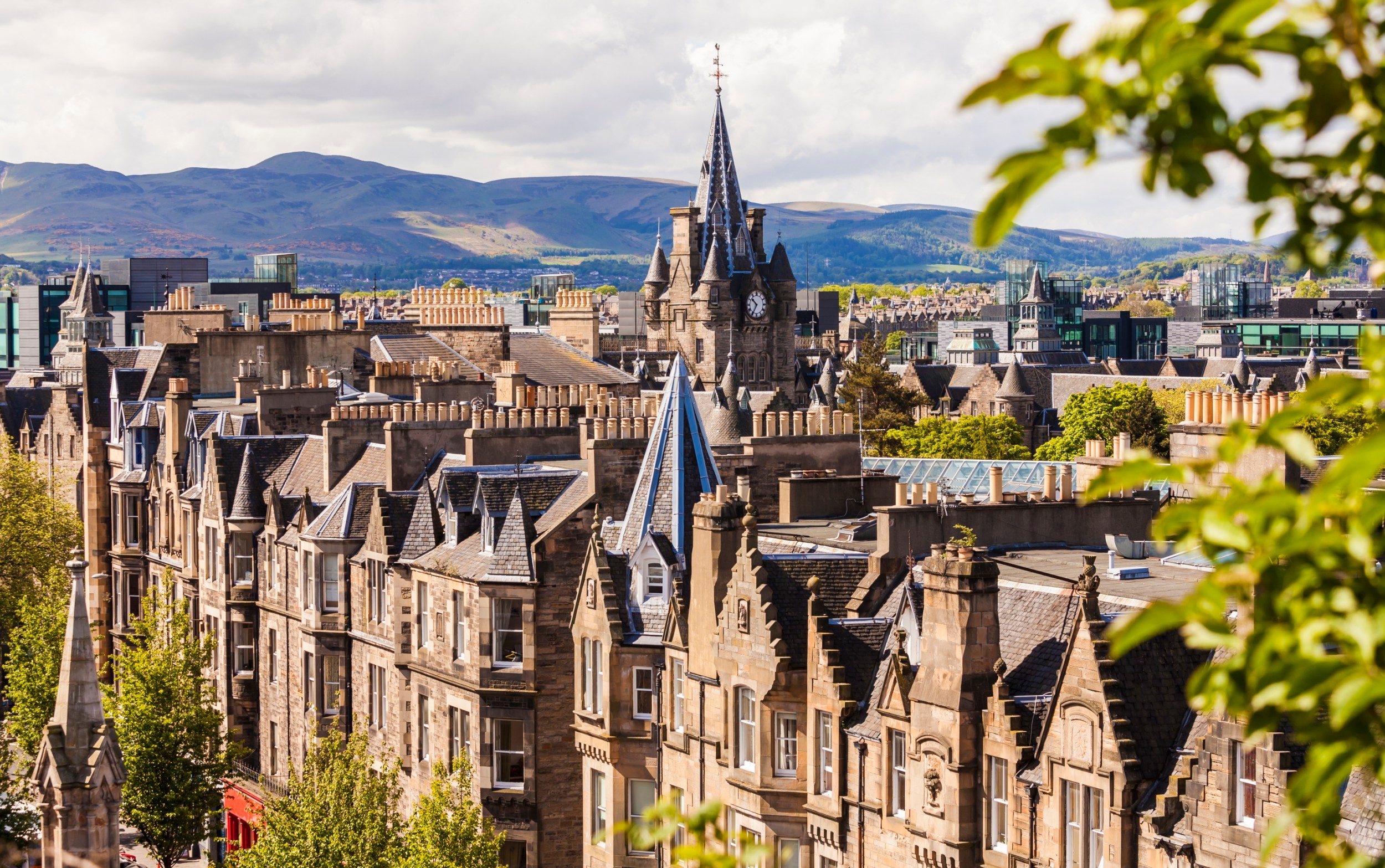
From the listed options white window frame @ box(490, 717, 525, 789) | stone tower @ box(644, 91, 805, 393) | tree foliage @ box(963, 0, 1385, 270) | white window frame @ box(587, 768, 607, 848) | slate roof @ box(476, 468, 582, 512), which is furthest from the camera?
stone tower @ box(644, 91, 805, 393)

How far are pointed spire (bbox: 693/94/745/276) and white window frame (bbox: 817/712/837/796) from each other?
15952cm

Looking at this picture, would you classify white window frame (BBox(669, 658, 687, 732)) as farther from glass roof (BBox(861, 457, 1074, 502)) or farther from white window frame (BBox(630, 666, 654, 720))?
glass roof (BBox(861, 457, 1074, 502))

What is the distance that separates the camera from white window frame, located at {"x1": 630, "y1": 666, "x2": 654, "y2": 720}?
39312 millimetres

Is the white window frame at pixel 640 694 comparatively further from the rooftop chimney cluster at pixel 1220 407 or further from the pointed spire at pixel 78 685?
the rooftop chimney cluster at pixel 1220 407

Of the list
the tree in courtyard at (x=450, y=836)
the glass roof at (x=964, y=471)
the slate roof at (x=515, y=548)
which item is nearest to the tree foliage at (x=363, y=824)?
the tree in courtyard at (x=450, y=836)

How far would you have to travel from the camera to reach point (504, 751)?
44.3 meters

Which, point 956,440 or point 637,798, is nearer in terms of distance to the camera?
point 637,798

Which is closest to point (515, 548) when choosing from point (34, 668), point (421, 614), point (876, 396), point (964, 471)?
point (421, 614)

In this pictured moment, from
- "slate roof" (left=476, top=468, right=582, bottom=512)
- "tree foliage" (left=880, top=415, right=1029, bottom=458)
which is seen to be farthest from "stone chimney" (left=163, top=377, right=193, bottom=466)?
"tree foliage" (left=880, top=415, right=1029, bottom=458)

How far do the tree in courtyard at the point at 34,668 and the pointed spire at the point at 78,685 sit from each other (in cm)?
1918

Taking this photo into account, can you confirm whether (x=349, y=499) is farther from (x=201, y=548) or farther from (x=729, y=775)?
(x=729, y=775)

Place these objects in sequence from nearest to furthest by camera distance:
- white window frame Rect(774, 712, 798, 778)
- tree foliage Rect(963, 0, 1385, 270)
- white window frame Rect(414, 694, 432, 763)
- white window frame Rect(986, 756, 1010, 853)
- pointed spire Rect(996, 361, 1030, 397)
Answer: tree foliage Rect(963, 0, 1385, 270)
white window frame Rect(986, 756, 1010, 853)
white window frame Rect(774, 712, 798, 778)
white window frame Rect(414, 694, 432, 763)
pointed spire Rect(996, 361, 1030, 397)

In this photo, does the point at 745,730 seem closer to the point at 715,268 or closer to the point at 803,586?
the point at 803,586

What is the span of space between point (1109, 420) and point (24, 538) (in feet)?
236
